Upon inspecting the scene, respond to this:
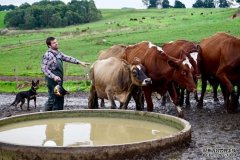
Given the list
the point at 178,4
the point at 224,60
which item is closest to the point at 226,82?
the point at 224,60

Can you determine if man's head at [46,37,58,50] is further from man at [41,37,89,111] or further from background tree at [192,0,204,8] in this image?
background tree at [192,0,204,8]

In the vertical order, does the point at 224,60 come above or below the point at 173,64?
below

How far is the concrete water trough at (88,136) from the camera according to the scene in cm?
779

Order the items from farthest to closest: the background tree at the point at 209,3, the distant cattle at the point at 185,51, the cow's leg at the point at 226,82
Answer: the background tree at the point at 209,3, the distant cattle at the point at 185,51, the cow's leg at the point at 226,82

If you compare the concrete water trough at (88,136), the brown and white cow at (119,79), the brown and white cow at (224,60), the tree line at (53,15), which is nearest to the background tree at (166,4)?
the tree line at (53,15)

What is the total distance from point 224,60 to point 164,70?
2363mm

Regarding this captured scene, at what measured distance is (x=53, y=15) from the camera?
93375mm

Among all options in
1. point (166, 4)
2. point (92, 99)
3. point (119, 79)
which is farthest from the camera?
point (166, 4)

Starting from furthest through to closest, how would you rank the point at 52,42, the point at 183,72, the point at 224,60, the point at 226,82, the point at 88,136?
the point at 224,60 < the point at 226,82 < the point at 183,72 < the point at 52,42 < the point at 88,136

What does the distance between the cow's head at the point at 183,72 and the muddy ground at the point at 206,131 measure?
111 centimetres

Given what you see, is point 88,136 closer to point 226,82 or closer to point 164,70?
point 164,70

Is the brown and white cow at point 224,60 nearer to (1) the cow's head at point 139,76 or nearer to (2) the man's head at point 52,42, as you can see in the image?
(1) the cow's head at point 139,76

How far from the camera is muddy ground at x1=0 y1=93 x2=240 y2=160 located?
8.59 m

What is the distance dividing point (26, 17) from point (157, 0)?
76469 millimetres
